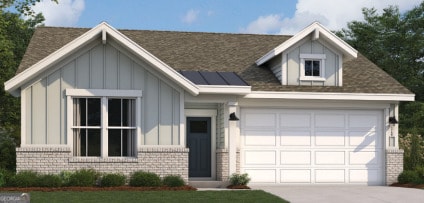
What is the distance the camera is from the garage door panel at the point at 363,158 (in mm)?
21281

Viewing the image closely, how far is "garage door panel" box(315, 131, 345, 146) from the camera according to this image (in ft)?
69.2

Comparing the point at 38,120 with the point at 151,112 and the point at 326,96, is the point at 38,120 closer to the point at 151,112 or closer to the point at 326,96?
the point at 151,112

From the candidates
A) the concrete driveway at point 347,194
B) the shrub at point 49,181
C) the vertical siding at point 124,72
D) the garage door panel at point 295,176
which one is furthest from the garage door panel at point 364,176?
the shrub at point 49,181

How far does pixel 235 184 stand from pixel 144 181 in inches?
114

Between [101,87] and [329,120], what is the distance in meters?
7.55

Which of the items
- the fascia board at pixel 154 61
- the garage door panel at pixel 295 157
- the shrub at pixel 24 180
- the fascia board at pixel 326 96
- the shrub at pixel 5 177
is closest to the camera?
the shrub at pixel 5 177

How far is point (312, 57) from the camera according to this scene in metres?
21.4

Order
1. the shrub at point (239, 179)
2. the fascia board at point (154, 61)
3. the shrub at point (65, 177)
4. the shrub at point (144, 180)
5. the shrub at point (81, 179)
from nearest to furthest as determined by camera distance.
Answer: the shrub at point (81, 179), the shrub at point (65, 177), the fascia board at point (154, 61), the shrub at point (144, 180), the shrub at point (239, 179)

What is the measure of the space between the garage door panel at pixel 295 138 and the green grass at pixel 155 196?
4024 millimetres

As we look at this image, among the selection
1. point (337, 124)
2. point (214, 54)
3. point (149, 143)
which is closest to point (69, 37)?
point (214, 54)

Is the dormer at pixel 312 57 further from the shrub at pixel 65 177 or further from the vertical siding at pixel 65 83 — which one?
the shrub at pixel 65 177

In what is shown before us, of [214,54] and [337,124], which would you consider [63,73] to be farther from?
[337,124]

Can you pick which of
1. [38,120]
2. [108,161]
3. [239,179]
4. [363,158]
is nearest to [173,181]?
[108,161]

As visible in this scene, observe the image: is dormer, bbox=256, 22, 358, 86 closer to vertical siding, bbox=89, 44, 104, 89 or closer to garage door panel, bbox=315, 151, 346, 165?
garage door panel, bbox=315, 151, 346, 165
